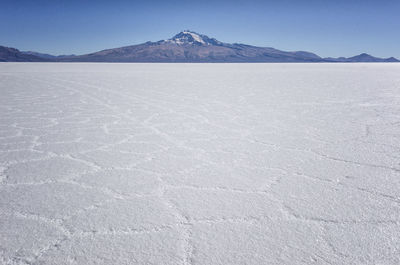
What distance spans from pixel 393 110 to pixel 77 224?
4.23 metres

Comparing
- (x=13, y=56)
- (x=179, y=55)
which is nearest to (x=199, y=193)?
(x=13, y=56)

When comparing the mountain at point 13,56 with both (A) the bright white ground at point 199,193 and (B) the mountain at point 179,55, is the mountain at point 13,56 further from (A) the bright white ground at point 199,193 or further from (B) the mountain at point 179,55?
(A) the bright white ground at point 199,193

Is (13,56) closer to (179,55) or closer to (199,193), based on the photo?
(179,55)

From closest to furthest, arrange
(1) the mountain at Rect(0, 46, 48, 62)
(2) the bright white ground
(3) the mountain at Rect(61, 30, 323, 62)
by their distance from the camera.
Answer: (2) the bright white ground → (1) the mountain at Rect(0, 46, 48, 62) → (3) the mountain at Rect(61, 30, 323, 62)

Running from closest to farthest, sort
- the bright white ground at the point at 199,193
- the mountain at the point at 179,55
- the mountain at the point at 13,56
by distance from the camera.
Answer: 1. the bright white ground at the point at 199,193
2. the mountain at the point at 13,56
3. the mountain at the point at 179,55

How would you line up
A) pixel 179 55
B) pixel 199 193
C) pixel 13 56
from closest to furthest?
pixel 199 193, pixel 13 56, pixel 179 55

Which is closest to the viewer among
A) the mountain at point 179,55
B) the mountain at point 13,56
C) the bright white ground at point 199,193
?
the bright white ground at point 199,193

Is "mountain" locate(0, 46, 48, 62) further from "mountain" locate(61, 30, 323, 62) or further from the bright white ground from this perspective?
the bright white ground

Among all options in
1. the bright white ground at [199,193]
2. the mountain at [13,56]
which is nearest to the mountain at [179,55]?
the mountain at [13,56]

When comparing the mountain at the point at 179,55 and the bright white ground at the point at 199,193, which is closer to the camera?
the bright white ground at the point at 199,193

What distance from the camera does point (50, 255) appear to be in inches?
41.9

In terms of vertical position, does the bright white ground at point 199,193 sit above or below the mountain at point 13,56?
above

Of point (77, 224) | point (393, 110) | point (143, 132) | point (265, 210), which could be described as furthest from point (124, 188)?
point (393, 110)

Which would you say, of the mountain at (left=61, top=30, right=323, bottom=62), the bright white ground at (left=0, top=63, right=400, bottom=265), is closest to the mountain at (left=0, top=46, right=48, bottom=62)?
the mountain at (left=61, top=30, right=323, bottom=62)
